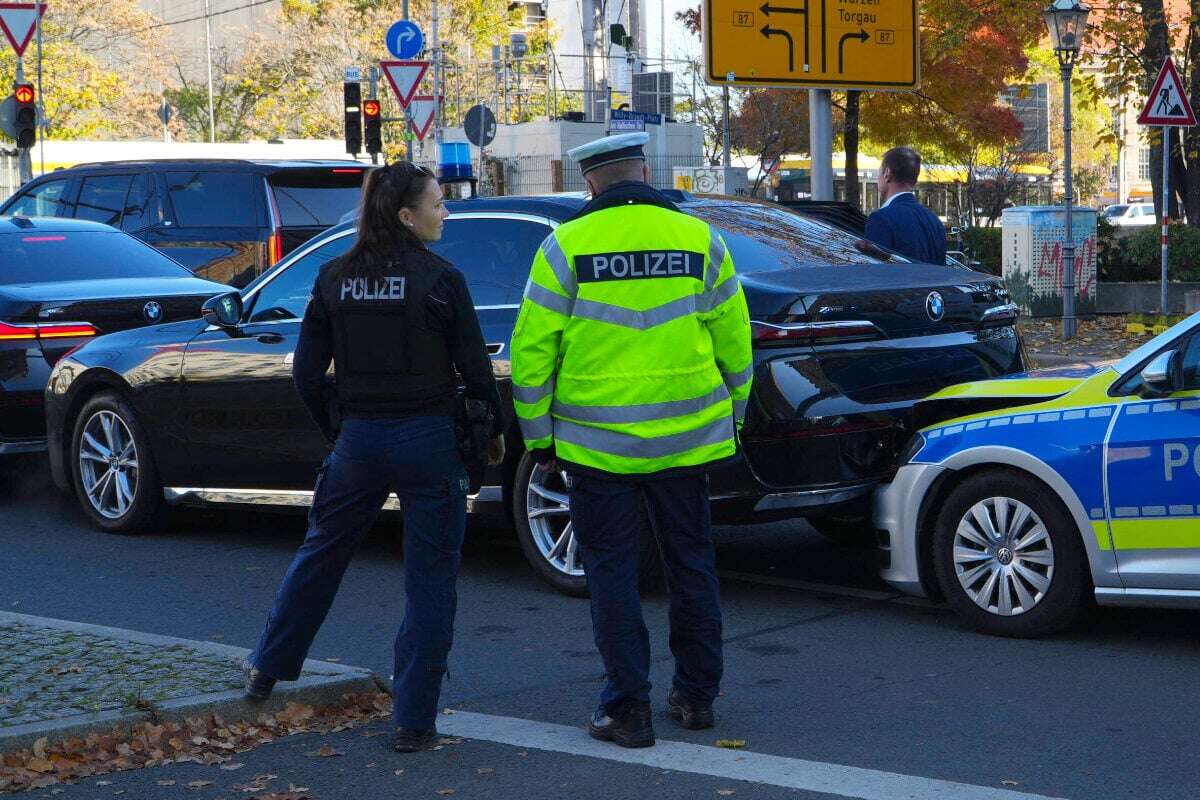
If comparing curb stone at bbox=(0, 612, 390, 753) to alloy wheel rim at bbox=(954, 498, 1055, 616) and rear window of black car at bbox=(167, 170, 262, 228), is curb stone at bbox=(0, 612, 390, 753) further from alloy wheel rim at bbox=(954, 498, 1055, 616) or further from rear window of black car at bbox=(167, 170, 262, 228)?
rear window of black car at bbox=(167, 170, 262, 228)

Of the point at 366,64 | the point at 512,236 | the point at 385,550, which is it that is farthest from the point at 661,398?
the point at 366,64

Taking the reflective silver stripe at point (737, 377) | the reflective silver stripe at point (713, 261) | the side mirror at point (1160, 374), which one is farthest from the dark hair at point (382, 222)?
the side mirror at point (1160, 374)

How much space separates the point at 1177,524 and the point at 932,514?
994 millimetres

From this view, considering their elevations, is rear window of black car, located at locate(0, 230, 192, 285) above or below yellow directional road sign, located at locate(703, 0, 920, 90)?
below

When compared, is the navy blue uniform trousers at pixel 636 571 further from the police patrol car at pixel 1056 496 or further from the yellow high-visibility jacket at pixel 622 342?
the police patrol car at pixel 1056 496

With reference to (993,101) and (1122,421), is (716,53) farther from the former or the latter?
(993,101)

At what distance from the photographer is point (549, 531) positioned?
736 cm

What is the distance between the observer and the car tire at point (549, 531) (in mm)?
7258

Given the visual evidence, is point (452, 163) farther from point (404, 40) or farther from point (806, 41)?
point (404, 40)

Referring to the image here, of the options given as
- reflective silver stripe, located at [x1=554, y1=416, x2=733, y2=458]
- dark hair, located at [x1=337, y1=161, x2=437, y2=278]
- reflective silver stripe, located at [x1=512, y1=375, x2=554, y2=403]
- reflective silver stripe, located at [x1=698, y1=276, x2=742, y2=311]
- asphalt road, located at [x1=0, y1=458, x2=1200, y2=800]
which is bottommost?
asphalt road, located at [x1=0, y1=458, x2=1200, y2=800]

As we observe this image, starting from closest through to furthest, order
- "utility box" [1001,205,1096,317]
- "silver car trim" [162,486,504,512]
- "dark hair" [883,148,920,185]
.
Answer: "silver car trim" [162,486,504,512]
"dark hair" [883,148,920,185]
"utility box" [1001,205,1096,317]

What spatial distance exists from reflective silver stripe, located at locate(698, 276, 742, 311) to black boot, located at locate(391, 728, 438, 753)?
148 centimetres

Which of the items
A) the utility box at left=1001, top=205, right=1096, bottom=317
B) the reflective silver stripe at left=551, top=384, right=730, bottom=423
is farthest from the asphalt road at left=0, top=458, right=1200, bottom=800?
the utility box at left=1001, top=205, right=1096, bottom=317

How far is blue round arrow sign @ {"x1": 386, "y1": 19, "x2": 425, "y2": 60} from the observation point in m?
25.9
